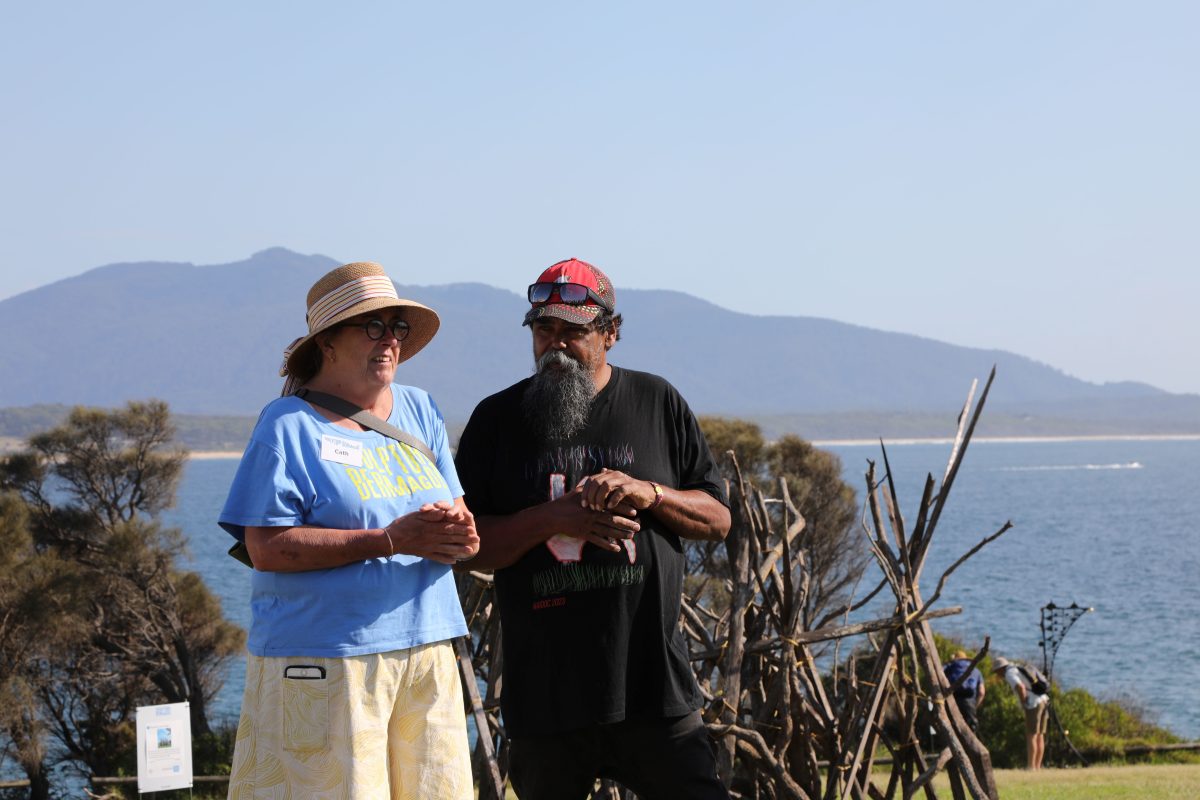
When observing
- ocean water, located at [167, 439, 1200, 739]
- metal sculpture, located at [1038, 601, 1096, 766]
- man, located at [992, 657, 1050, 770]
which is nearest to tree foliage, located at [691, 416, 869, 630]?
metal sculpture, located at [1038, 601, 1096, 766]

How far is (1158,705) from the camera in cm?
→ 3219

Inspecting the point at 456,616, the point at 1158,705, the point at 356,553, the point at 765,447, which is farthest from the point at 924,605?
the point at 1158,705

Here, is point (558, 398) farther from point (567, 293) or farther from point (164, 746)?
point (164, 746)

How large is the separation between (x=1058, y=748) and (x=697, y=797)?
16043 millimetres

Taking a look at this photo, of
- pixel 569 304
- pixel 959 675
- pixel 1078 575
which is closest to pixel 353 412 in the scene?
pixel 569 304

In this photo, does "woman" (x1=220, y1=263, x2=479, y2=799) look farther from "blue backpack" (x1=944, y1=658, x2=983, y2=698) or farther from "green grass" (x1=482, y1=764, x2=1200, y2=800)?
"blue backpack" (x1=944, y1=658, x2=983, y2=698)

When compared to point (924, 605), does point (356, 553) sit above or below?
above

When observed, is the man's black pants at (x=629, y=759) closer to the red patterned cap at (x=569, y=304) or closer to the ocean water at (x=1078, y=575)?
the red patterned cap at (x=569, y=304)

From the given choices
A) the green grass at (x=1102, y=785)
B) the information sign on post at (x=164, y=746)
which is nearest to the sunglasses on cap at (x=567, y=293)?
the green grass at (x=1102, y=785)

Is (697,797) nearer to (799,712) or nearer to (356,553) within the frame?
(356,553)

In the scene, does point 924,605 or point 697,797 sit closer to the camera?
point 697,797

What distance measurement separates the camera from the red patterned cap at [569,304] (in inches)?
136

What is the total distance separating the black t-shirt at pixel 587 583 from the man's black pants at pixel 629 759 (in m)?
0.05

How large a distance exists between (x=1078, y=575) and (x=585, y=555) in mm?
69466
